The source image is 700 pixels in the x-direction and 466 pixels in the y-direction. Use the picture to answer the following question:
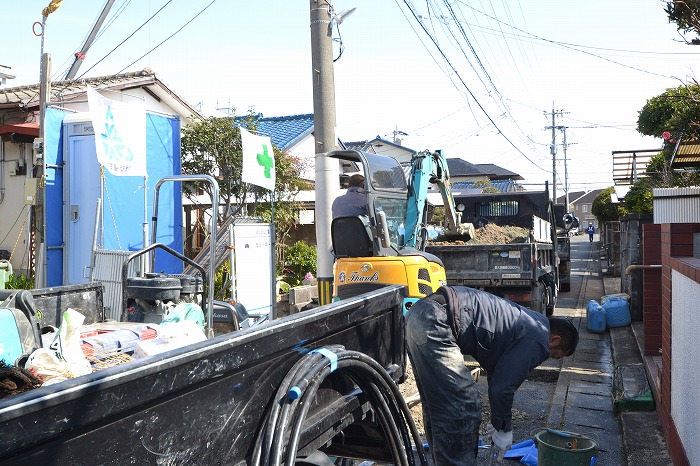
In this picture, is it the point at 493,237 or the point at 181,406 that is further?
the point at 493,237

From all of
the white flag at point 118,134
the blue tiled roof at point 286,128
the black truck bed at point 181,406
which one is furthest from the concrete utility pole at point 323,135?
the blue tiled roof at point 286,128

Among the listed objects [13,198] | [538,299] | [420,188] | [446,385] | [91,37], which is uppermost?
[91,37]

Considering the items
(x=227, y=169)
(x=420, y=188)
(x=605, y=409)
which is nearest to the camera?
(x=605, y=409)

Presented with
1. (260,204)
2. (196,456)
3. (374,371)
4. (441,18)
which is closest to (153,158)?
(260,204)

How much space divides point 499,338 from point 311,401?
197 centimetres

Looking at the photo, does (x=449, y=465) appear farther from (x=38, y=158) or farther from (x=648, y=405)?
(x=38, y=158)

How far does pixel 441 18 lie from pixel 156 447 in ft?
39.9

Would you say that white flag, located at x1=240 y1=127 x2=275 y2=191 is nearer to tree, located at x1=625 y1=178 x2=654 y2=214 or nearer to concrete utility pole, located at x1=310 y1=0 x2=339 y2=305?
concrete utility pole, located at x1=310 y1=0 x2=339 y2=305

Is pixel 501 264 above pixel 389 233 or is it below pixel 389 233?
below

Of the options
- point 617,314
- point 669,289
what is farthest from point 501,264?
point 669,289

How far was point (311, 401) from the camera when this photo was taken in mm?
2488

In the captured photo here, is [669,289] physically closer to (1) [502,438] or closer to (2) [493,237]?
(1) [502,438]

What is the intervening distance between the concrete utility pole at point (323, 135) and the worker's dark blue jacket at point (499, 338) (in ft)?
15.7

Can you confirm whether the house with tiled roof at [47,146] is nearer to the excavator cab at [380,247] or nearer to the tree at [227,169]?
the tree at [227,169]
